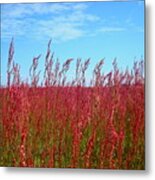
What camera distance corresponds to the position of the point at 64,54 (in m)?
2.17

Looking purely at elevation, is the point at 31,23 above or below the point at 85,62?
above

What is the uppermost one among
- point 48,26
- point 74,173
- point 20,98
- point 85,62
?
point 48,26

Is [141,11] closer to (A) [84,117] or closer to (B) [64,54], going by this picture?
(B) [64,54]

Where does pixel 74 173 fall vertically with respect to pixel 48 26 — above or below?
below

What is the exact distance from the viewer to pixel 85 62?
2150mm

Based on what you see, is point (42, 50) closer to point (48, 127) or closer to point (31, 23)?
point (31, 23)

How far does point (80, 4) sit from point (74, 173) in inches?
28.7

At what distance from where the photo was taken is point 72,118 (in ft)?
7.06

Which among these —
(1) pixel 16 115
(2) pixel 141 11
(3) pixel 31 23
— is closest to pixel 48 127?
(1) pixel 16 115

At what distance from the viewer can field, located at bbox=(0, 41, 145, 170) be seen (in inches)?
83.2

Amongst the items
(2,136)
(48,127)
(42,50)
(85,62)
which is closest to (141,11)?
(85,62)

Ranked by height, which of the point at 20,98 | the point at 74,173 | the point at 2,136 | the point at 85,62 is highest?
the point at 85,62

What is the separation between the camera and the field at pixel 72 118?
2113 mm

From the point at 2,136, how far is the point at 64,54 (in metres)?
0.45
